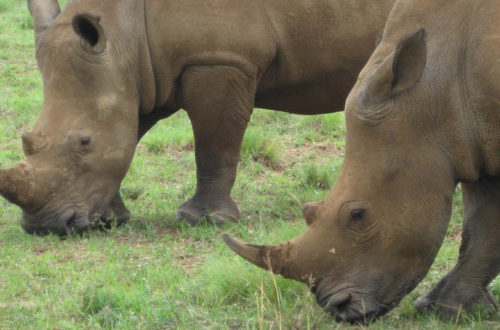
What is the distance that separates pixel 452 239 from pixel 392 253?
2064 millimetres

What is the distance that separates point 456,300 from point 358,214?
2.61 ft

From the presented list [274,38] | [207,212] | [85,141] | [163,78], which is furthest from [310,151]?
[85,141]

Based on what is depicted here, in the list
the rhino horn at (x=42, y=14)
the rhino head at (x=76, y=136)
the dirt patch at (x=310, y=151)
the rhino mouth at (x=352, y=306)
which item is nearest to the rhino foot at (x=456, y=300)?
the rhino mouth at (x=352, y=306)

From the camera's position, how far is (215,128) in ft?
24.6

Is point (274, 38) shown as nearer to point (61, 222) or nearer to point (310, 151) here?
point (61, 222)

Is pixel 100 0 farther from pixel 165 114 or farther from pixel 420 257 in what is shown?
pixel 420 257

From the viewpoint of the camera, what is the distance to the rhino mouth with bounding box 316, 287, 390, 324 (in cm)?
495

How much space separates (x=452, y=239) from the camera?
6.88m

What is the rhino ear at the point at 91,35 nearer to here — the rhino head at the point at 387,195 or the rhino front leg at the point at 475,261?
the rhino head at the point at 387,195

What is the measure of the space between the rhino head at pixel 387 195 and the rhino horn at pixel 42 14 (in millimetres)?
3061

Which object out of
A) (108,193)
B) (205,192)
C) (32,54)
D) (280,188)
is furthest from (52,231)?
(32,54)

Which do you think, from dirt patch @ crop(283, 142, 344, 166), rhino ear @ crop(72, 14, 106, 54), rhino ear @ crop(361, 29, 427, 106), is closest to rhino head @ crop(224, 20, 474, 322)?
rhino ear @ crop(361, 29, 427, 106)

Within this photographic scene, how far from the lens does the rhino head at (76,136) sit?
7.08m

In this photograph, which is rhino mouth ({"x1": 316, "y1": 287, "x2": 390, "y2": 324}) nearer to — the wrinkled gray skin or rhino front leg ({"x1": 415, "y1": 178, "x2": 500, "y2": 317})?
rhino front leg ({"x1": 415, "y1": 178, "x2": 500, "y2": 317})
